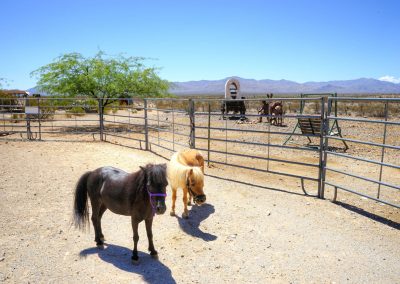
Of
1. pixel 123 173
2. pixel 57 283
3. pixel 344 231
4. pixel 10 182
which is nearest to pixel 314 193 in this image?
pixel 344 231

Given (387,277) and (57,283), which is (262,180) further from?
(57,283)

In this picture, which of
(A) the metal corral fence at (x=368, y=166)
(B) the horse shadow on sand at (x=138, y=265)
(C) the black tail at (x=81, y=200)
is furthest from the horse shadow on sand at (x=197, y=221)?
(A) the metal corral fence at (x=368, y=166)

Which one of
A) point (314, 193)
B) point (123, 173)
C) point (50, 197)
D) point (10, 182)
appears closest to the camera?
point (123, 173)

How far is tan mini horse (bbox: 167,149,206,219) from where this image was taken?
15.3 feet

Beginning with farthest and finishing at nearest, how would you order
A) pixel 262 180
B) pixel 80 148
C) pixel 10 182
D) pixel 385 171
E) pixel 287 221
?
pixel 80 148 < pixel 385 171 < pixel 262 180 < pixel 10 182 < pixel 287 221

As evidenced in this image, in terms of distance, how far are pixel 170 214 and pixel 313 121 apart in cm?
744

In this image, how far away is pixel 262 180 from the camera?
24.4 ft

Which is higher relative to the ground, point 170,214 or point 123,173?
point 123,173

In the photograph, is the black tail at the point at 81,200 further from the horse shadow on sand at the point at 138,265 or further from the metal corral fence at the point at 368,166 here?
the metal corral fence at the point at 368,166

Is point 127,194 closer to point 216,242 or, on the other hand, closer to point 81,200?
point 81,200

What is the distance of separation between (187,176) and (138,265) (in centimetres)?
147

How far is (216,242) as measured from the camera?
444 cm

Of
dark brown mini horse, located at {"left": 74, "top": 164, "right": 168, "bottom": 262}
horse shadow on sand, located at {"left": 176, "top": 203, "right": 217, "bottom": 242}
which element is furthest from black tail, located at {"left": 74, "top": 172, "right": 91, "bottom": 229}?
horse shadow on sand, located at {"left": 176, "top": 203, "right": 217, "bottom": 242}

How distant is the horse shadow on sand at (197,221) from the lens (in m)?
4.66
